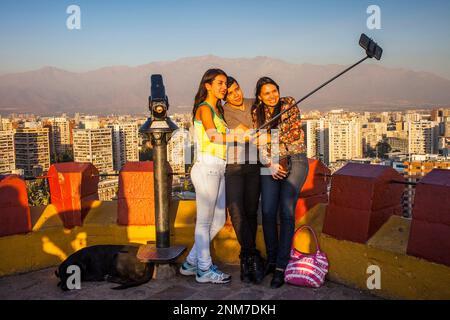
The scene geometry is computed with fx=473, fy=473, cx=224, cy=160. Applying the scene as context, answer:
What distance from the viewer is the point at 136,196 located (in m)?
4.46

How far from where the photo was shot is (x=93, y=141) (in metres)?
95.1

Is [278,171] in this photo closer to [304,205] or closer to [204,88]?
[304,205]

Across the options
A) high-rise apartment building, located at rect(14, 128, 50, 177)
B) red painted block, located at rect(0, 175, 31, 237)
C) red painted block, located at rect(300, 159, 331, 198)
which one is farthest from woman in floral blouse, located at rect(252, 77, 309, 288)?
high-rise apartment building, located at rect(14, 128, 50, 177)

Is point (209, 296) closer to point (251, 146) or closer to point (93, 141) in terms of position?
point (251, 146)

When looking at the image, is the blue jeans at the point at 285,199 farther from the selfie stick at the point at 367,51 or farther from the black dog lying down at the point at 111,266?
the black dog lying down at the point at 111,266

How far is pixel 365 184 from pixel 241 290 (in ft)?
4.20

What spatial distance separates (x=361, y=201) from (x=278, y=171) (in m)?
0.69

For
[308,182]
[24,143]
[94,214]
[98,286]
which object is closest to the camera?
[98,286]

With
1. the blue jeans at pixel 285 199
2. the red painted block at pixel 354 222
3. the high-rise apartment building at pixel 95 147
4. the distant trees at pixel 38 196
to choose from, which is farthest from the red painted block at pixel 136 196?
the high-rise apartment building at pixel 95 147

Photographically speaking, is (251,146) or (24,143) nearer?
(251,146)

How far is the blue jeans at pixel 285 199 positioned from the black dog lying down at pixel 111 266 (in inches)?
43.1

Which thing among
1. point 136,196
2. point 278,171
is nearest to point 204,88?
point 278,171
